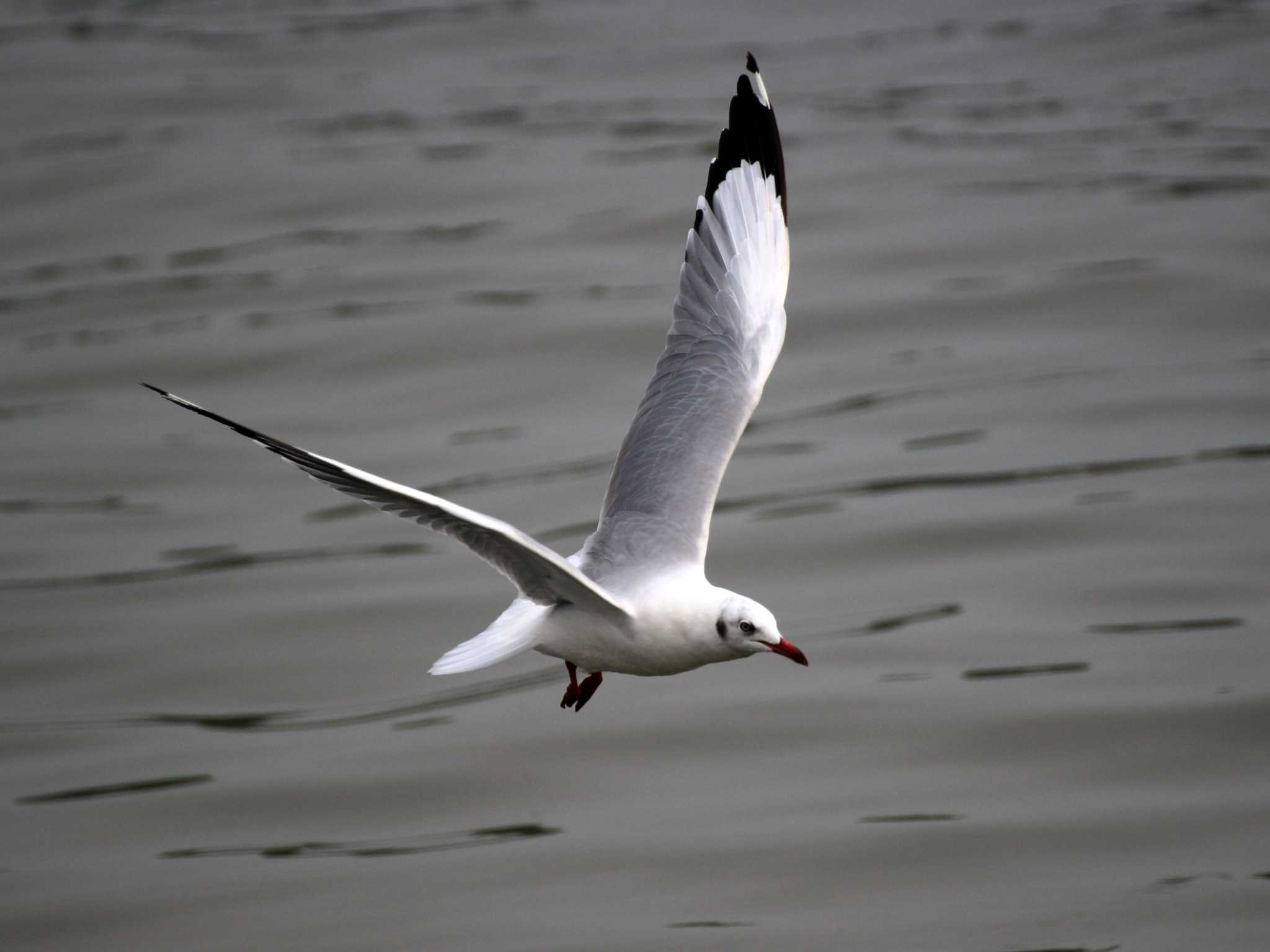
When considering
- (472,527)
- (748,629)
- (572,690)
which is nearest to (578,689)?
(572,690)

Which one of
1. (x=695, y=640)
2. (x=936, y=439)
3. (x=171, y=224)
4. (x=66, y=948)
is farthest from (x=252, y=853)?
(x=171, y=224)

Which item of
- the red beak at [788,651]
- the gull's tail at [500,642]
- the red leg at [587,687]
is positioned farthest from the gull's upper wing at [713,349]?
the red beak at [788,651]

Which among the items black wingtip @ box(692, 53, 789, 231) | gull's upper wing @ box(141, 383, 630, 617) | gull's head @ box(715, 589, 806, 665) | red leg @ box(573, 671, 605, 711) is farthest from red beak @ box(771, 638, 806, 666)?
black wingtip @ box(692, 53, 789, 231)

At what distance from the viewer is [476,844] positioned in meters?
11.3

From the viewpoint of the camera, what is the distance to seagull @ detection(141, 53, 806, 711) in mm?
6254

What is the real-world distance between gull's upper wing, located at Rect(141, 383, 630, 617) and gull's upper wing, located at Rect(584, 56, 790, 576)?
82 cm

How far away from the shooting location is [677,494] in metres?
7.65

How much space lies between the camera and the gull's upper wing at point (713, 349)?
Answer: 7.62 m

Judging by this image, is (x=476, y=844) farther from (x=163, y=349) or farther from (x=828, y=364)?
(x=163, y=349)

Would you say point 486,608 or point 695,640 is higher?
point 695,640

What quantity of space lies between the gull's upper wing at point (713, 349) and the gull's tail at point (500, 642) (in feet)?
2.42

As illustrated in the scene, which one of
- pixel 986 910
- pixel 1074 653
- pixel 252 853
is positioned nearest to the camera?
pixel 986 910

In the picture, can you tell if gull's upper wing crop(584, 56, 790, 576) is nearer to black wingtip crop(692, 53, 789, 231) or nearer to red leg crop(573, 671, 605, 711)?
black wingtip crop(692, 53, 789, 231)

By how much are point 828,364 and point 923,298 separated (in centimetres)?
170
